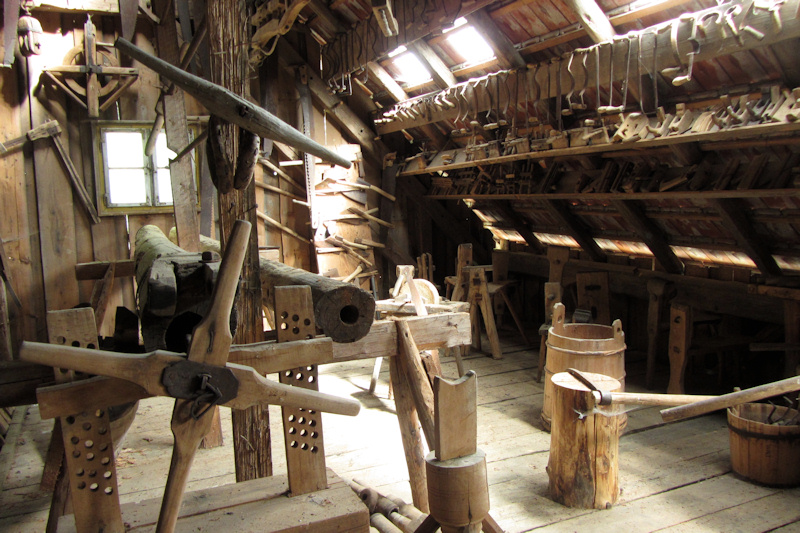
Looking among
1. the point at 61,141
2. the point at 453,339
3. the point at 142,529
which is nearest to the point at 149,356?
the point at 142,529

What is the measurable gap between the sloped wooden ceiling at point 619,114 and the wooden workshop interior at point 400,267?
26 millimetres

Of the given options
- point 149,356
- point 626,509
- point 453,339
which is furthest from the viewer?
point 626,509

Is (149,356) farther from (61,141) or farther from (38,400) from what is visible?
(61,141)

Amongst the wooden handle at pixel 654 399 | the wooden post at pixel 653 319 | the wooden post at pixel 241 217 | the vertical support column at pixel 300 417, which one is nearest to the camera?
the vertical support column at pixel 300 417

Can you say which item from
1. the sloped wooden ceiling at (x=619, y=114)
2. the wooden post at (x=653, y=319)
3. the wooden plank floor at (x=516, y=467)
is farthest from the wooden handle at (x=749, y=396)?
the wooden post at (x=653, y=319)

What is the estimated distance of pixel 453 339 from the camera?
9.74 feet

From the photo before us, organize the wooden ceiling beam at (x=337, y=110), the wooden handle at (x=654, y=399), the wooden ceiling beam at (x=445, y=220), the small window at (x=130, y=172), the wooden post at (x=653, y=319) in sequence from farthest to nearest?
the wooden ceiling beam at (x=445, y=220)
the wooden ceiling beam at (x=337, y=110)
the small window at (x=130, y=172)
the wooden post at (x=653, y=319)
the wooden handle at (x=654, y=399)

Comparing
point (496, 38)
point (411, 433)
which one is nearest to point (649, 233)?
point (496, 38)

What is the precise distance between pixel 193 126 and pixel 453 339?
5332 mm

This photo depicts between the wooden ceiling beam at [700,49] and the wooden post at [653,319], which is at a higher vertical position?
the wooden ceiling beam at [700,49]

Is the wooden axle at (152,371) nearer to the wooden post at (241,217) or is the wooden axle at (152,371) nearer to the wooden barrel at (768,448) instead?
the wooden post at (241,217)

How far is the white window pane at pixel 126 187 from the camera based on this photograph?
6.55 metres

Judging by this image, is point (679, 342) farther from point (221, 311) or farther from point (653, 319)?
point (221, 311)

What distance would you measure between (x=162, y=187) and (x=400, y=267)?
11.0ft
